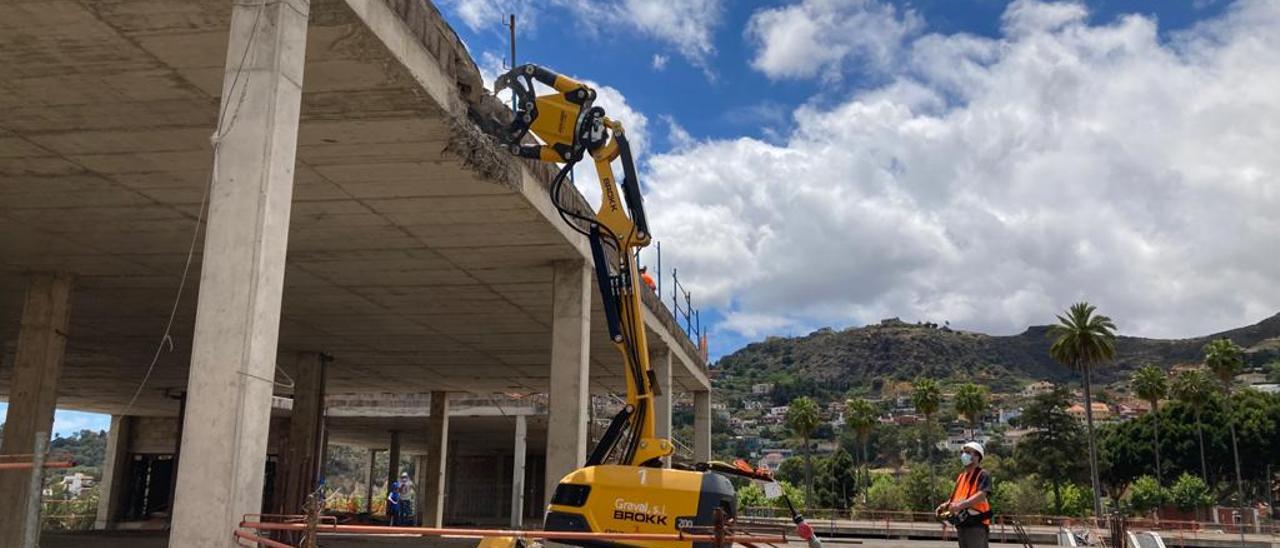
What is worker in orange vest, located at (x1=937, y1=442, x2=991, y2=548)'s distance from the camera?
766 centimetres

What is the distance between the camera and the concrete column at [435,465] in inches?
1399

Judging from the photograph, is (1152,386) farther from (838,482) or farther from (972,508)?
(972,508)

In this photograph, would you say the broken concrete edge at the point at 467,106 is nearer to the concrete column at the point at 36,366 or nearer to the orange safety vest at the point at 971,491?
the orange safety vest at the point at 971,491

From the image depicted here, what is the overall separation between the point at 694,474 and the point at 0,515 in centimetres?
1557

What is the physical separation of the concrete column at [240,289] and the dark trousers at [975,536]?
18.1 feet

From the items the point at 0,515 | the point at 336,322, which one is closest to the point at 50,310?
the point at 0,515

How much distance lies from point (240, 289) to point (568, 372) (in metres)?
10.7

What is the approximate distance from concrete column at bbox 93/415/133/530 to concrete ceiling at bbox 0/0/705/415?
19.3m

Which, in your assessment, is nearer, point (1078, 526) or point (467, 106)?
point (467, 106)

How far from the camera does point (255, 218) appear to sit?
23.2ft

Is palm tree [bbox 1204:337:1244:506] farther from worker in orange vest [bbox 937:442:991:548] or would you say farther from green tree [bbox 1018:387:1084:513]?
worker in orange vest [bbox 937:442:991:548]

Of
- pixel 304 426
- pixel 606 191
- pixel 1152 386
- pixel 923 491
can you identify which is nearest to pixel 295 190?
pixel 606 191

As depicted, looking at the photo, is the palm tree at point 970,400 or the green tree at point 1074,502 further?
the palm tree at point 970,400

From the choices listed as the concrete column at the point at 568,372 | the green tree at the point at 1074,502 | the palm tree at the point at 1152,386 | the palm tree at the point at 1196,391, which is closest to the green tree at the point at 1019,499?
the green tree at the point at 1074,502
